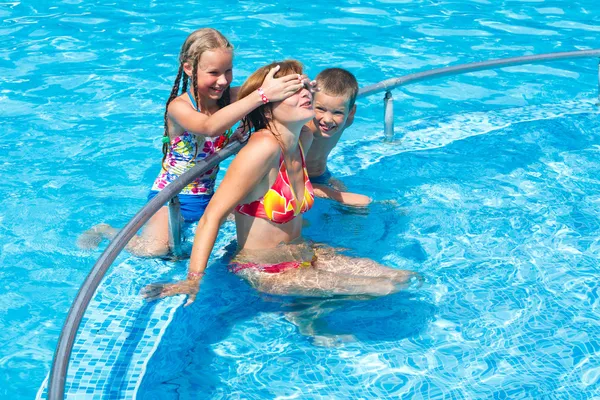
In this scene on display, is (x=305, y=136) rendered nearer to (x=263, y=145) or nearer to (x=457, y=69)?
(x=263, y=145)

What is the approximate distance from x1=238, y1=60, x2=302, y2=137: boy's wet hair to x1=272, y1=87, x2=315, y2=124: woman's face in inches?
2.4

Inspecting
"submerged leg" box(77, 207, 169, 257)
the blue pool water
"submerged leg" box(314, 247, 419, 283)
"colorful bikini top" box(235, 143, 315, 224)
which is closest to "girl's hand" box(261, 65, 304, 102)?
"colorful bikini top" box(235, 143, 315, 224)

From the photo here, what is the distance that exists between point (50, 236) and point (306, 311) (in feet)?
7.76

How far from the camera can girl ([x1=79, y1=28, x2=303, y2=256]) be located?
4371 millimetres

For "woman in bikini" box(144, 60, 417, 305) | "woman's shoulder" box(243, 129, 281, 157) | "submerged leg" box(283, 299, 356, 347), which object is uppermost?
"woman's shoulder" box(243, 129, 281, 157)

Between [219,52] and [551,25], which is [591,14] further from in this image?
[219,52]

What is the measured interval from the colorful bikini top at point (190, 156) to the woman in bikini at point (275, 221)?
2.26 feet

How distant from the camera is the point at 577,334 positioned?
4.90 m

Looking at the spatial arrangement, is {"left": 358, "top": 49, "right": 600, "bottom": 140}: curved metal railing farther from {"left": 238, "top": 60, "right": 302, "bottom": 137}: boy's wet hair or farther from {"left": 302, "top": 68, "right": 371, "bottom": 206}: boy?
{"left": 238, "top": 60, "right": 302, "bottom": 137}: boy's wet hair

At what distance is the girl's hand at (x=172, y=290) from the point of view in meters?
4.29

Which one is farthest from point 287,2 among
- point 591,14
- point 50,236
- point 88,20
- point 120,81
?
point 50,236

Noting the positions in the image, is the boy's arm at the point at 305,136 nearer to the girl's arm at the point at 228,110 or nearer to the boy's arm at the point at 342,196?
the girl's arm at the point at 228,110

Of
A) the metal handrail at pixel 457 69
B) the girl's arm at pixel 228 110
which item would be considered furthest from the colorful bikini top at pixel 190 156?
the metal handrail at pixel 457 69

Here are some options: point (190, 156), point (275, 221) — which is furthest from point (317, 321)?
point (190, 156)
